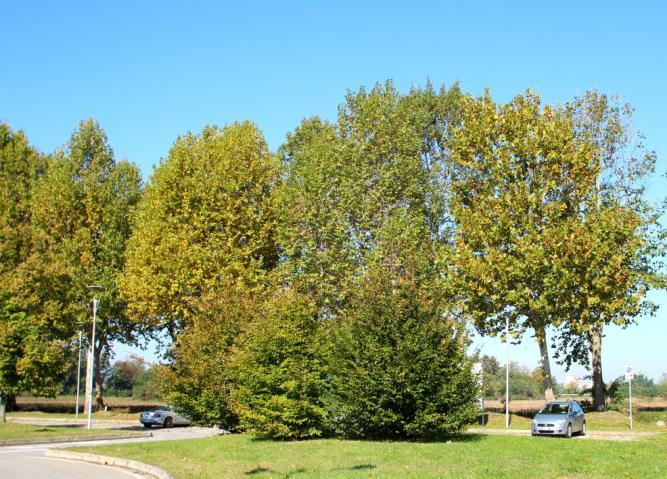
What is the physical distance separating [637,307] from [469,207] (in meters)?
9.55

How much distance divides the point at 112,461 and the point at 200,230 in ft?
69.5

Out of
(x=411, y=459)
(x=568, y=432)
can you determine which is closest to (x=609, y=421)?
(x=568, y=432)

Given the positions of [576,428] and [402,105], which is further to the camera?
[402,105]

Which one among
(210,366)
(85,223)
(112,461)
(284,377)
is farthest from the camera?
(85,223)

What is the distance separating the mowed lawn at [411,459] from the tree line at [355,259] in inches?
121

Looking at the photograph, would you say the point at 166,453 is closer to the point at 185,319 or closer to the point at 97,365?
the point at 185,319

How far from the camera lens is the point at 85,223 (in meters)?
49.1

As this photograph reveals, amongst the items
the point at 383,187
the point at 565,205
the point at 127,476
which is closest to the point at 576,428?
the point at 565,205

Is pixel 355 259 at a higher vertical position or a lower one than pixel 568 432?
higher

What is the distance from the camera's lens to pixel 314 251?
37812mm

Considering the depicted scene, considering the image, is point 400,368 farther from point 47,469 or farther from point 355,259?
point 355,259

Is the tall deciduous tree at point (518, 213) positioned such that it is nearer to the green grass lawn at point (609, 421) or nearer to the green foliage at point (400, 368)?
the green grass lawn at point (609, 421)

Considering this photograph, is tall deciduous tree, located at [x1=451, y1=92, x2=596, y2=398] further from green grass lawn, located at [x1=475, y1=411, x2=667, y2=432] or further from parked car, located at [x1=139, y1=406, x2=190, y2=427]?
parked car, located at [x1=139, y1=406, x2=190, y2=427]

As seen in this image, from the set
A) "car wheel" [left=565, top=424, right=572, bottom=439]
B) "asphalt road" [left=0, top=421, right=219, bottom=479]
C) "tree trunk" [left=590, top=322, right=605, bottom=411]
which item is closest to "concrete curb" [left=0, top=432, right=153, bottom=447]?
"asphalt road" [left=0, top=421, right=219, bottom=479]
